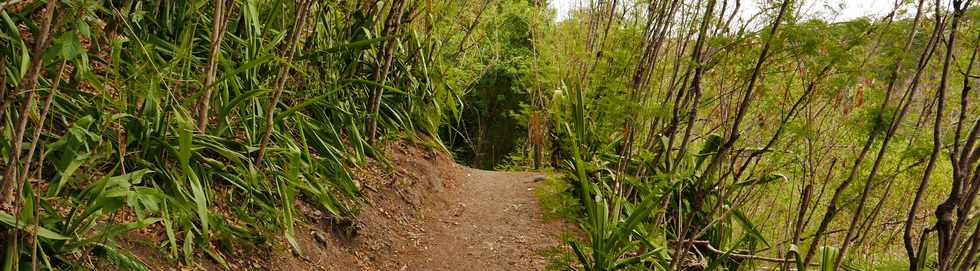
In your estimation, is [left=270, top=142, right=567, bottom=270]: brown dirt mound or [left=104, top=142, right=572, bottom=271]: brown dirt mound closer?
[left=104, top=142, right=572, bottom=271]: brown dirt mound

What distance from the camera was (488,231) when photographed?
188 inches

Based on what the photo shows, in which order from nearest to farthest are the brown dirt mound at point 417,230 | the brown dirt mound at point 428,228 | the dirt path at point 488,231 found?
the brown dirt mound at point 417,230 < the brown dirt mound at point 428,228 < the dirt path at point 488,231

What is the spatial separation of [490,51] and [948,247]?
30.0 feet

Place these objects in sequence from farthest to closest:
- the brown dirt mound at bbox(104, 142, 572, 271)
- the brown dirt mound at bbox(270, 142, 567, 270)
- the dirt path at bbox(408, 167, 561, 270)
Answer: the dirt path at bbox(408, 167, 561, 270)
the brown dirt mound at bbox(270, 142, 567, 270)
the brown dirt mound at bbox(104, 142, 572, 271)

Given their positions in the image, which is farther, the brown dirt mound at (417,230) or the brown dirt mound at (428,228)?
the brown dirt mound at (428,228)

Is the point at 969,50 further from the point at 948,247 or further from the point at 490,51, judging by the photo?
the point at 490,51

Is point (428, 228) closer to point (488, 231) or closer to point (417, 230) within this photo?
point (417, 230)

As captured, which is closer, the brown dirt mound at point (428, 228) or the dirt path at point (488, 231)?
the brown dirt mound at point (428, 228)

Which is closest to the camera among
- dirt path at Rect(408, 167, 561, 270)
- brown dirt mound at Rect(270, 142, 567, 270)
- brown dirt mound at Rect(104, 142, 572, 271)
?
brown dirt mound at Rect(104, 142, 572, 271)

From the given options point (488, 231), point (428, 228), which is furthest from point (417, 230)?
point (488, 231)

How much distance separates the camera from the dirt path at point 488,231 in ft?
14.0

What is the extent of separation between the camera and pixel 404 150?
5363 mm

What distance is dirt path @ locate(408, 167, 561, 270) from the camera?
4.27m

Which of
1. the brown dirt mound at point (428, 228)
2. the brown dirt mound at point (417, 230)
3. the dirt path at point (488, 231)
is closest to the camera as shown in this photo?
the brown dirt mound at point (417, 230)
